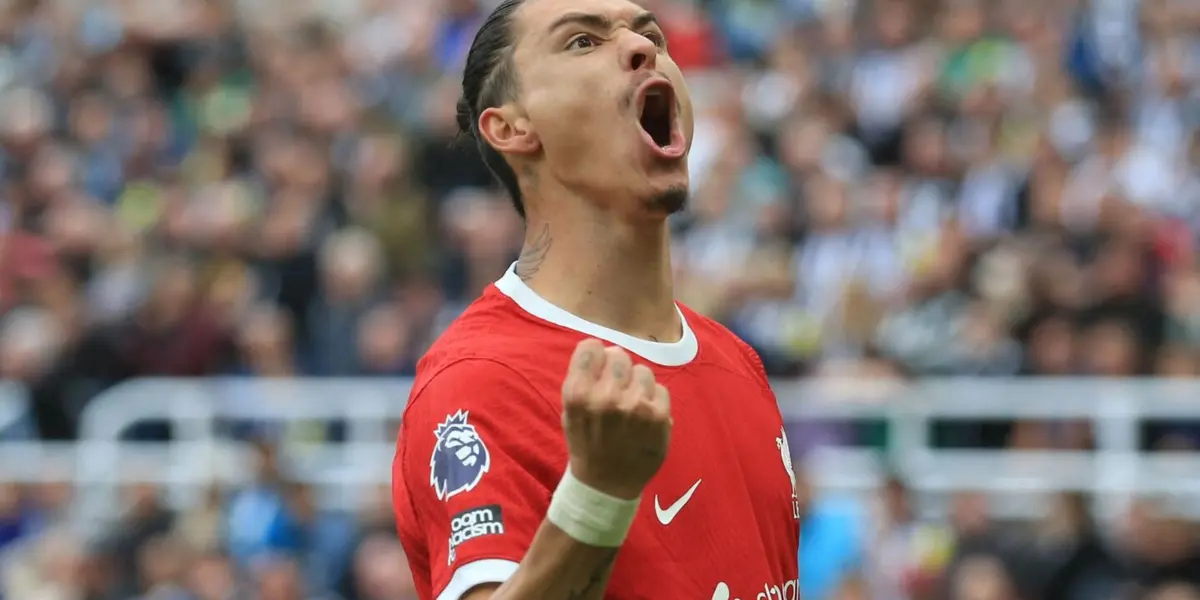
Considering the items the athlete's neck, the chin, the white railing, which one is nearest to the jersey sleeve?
the athlete's neck

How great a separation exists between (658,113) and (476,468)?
0.93 m

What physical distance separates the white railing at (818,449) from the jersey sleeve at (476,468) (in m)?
6.48

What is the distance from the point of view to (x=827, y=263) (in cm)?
1138

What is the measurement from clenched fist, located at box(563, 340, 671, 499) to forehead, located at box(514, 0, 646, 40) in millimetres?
1063

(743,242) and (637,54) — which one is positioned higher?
(637,54)

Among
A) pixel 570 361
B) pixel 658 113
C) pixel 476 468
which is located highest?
pixel 658 113

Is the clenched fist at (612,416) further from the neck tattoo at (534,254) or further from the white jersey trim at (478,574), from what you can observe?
the neck tattoo at (534,254)

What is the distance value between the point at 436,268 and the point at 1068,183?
163 inches

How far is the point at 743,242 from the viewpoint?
1170 centimetres

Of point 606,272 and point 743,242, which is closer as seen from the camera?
point 606,272

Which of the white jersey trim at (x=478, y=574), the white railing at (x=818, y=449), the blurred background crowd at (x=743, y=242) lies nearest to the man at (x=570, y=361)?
the white jersey trim at (x=478, y=574)

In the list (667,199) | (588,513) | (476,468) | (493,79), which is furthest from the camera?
(493,79)

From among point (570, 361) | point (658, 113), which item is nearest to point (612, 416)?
point (570, 361)

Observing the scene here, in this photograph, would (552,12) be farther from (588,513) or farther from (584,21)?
(588,513)
